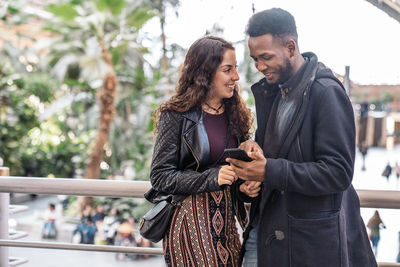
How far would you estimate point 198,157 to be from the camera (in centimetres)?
163

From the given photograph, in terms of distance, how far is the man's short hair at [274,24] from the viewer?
1388mm

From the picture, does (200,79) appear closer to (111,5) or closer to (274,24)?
(274,24)

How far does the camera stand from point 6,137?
37.8ft

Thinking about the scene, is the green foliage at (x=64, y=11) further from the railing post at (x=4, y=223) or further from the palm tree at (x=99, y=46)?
the railing post at (x=4, y=223)

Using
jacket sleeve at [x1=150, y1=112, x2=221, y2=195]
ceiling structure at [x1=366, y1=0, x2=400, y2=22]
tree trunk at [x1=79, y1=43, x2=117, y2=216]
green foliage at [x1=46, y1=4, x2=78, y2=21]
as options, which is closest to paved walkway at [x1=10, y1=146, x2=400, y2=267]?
jacket sleeve at [x1=150, y1=112, x2=221, y2=195]

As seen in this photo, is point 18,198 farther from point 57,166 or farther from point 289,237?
point 289,237

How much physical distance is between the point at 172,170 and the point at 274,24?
61 cm

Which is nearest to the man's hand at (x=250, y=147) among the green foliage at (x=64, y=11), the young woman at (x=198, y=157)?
the young woman at (x=198, y=157)

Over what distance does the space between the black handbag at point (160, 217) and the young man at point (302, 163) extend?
334 millimetres

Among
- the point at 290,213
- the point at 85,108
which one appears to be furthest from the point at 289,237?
the point at 85,108

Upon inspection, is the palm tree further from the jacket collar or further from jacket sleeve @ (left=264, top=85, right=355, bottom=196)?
jacket sleeve @ (left=264, top=85, right=355, bottom=196)

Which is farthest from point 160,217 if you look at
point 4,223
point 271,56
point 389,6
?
point 389,6

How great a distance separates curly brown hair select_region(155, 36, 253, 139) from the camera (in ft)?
5.43

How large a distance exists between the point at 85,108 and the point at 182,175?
10225mm
